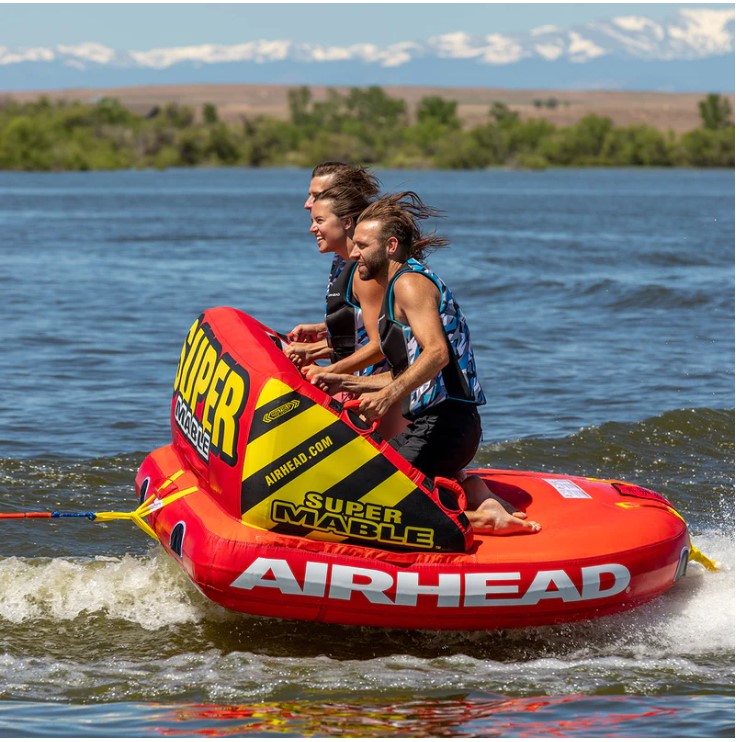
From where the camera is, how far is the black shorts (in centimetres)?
606

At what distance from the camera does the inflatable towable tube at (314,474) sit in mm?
5758

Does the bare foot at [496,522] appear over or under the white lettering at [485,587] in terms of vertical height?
over

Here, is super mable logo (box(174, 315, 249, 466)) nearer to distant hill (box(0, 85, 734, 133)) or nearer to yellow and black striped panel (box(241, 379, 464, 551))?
yellow and black striped panel (box(241, 379, 464, 551))

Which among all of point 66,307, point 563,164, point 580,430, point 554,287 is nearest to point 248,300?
point 66,307

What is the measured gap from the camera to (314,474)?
5.76 m

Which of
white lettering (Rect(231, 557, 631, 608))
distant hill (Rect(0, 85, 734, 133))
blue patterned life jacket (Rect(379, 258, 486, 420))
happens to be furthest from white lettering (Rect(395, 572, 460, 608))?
distant hill (Rect(0, 85, 734, 133))

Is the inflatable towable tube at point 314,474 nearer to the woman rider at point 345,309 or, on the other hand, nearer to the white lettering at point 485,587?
the white lettering at point 485,587

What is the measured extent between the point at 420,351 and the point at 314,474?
2.39 feet

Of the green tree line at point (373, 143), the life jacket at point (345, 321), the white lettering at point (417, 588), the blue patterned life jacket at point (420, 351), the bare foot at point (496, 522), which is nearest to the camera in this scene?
the white lettering at point (417, 588)

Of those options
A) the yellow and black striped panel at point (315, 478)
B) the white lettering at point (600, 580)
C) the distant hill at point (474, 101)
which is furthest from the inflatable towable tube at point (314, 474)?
the distant hill at point (474, 101)

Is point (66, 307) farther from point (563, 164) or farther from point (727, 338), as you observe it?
point (563, 164)

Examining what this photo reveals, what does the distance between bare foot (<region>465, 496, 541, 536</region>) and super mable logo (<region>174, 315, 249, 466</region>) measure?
1203 millimetres

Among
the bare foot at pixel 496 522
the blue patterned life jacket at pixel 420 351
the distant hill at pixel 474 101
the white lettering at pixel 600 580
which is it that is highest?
the distant hill at pixel 474 101

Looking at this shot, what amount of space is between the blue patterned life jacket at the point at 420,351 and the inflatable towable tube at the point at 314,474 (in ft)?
1.04
